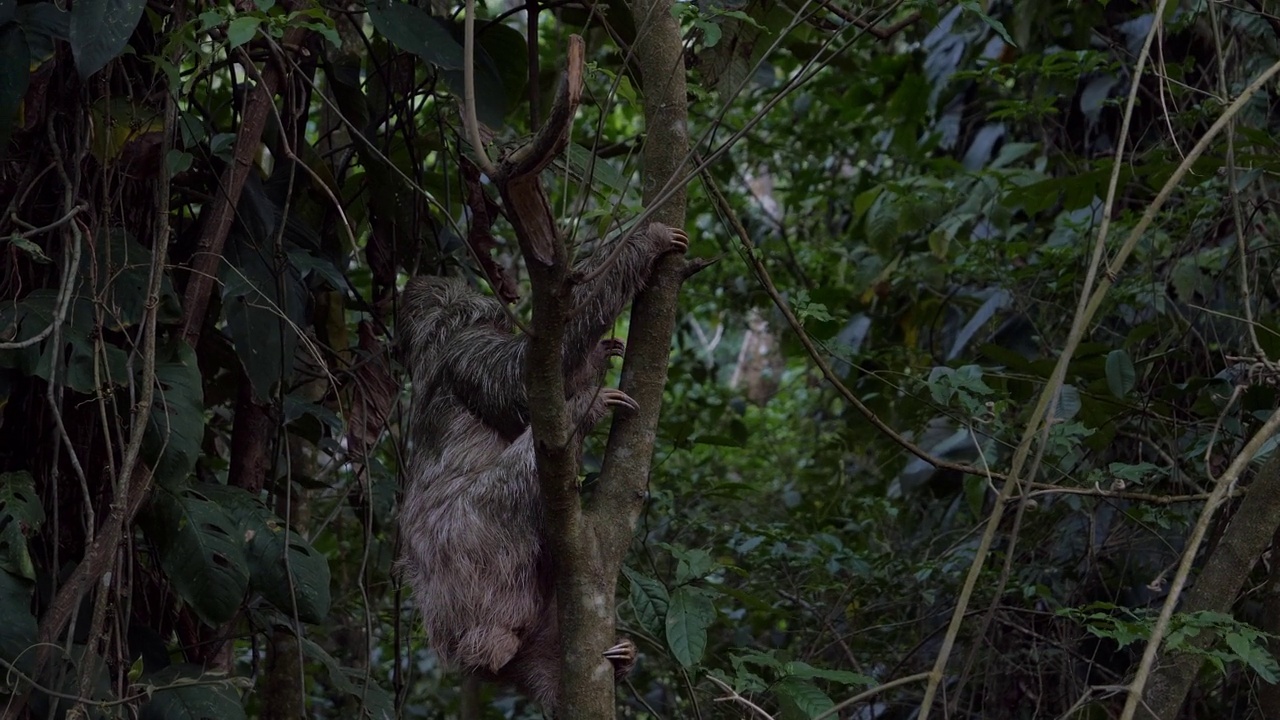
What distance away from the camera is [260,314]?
416 cm

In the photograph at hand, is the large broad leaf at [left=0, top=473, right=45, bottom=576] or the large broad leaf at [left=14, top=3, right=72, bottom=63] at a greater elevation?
the large broad leaf at [left=14, top=3, right=72, bottom=63]

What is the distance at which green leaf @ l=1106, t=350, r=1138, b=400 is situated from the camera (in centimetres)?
441

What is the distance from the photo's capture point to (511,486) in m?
4.17

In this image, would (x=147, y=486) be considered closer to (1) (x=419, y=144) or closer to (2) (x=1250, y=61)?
(1) (x=419, y=144)

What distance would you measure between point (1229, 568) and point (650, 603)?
1.87 meters

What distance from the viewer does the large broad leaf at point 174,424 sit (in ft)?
11.7

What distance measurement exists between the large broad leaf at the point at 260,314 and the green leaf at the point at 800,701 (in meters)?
2.04

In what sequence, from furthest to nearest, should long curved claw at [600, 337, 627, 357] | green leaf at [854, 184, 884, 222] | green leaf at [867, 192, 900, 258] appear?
1. green leaf at [854, 184, 884, 222]
2. green leaf at [867, 192, 900, 258]
3. long curved claw at [600, 337, 627, 357]

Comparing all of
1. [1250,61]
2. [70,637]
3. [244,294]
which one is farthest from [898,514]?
[70,637]

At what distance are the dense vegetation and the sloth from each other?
241 millimetres

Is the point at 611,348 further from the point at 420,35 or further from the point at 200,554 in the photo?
the point at 200,554

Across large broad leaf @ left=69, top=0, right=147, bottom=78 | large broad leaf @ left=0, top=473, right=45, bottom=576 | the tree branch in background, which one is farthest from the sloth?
large broad leaf @ left=69, top=0, right=147, bottom=78

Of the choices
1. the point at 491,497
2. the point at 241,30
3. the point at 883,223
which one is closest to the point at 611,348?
the point at 491,497

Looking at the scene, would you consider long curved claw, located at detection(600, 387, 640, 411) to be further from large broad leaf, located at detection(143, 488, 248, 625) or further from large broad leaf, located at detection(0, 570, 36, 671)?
large broad leaf, located at detection(0, 570, 36, 671)
